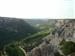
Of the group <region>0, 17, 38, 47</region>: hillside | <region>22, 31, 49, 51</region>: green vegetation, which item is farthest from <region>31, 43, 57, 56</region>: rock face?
<region>0, 17, 38, 47</region>: hillside

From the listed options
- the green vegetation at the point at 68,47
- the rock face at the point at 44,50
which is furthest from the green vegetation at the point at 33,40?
the green vegetation at the point at 68,47

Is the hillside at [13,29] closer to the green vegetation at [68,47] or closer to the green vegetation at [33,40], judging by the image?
the green vegetation at [33,40]

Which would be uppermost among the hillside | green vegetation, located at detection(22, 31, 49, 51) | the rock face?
the hillside

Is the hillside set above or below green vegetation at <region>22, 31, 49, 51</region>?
above

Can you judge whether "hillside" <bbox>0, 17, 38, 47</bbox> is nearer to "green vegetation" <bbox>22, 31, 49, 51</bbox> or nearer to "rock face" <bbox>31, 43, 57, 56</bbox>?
"green vegetation" <bbox>22, 31, 49, 51</bbox>
